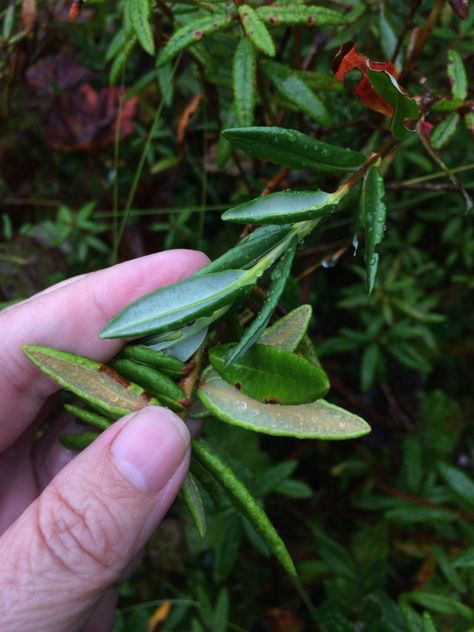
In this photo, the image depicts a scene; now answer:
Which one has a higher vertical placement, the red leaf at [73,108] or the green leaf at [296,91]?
the green leaf at [296,91]

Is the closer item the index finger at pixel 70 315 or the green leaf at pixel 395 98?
the green leaf at pixel 395 98

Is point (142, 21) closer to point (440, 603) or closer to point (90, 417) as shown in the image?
point (90, 417)

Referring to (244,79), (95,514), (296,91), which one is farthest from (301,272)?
(95,514)

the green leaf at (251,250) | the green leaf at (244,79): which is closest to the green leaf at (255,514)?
the green leaf at (251,250)

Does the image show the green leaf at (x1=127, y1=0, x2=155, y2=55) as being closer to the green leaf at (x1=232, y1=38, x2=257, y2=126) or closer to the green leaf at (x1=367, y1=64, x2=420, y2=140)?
the green leaf at (x1=232, y1=38, x2=257, y2=126)

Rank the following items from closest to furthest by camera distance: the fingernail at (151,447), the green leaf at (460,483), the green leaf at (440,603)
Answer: the fingernail at (151,447), the green leaf at (440,603), the green leaf at (460,483)

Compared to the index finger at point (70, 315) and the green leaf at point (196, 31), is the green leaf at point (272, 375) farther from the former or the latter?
the green leaf at point (196, 31)
